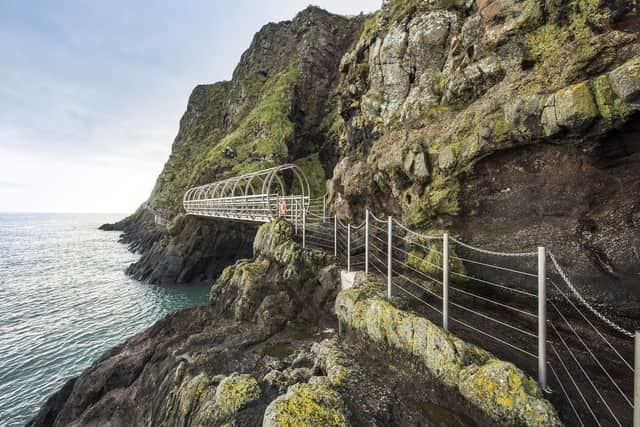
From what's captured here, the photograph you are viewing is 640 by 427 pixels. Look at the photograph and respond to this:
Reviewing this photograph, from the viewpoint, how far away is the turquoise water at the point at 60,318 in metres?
10.9

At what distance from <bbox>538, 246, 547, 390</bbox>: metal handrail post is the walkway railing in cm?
1

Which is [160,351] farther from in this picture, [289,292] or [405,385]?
[405,385]

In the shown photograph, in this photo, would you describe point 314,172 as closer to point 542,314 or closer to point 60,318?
point 60,318

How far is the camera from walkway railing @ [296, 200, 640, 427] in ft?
11.5

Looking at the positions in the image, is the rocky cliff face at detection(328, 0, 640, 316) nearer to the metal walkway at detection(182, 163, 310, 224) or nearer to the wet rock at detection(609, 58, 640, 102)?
the wet rock at detection(609, 58, 640, 102)

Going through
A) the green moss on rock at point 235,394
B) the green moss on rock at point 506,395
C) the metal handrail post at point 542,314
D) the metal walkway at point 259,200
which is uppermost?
the metal walkway at point 259,200

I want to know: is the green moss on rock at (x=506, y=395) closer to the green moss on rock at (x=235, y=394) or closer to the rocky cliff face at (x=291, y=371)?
the rocky cliff face at (x=291, y=371)

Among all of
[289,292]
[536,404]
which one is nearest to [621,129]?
[536,404]

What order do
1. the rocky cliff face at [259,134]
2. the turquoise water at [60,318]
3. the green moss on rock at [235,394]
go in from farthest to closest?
the rocky cliff face at [259,134] → the turquoise water at [60,318] → the green moss on rock at [235,394]

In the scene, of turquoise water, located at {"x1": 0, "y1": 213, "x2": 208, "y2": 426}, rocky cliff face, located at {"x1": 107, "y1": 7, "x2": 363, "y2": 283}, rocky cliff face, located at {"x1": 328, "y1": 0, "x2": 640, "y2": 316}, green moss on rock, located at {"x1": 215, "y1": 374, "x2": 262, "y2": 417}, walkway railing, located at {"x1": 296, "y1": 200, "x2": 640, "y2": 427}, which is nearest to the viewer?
walkway railing, located at {"x1": 296, "y1": 200, "x2": 640, "y2": 427}

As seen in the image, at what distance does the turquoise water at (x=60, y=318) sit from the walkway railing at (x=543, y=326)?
46.6ft

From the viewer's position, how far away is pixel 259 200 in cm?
1692

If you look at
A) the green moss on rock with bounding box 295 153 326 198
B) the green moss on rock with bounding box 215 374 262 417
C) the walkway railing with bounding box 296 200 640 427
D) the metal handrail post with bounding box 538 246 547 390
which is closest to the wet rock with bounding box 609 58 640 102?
the walkway railing with bounding box 296 200 640 427

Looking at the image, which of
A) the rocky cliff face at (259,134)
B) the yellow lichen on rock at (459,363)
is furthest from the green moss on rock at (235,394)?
the rocky cliff face at (259,134)
